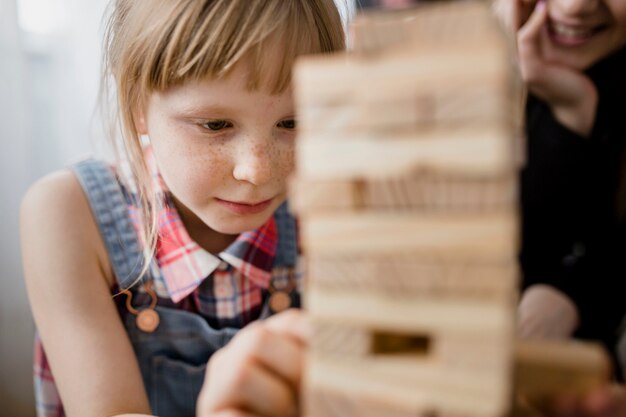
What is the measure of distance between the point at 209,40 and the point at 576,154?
2.75ft

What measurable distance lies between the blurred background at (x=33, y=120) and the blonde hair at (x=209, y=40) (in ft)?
1.34

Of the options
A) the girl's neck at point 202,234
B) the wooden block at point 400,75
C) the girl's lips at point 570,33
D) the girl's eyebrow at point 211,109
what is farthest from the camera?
the girl's lips at point 570,33

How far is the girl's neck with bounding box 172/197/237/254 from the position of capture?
99 cm

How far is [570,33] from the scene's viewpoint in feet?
3.68

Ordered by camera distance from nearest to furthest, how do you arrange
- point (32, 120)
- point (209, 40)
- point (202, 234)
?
point (209, 40) < point (202, 234) < point (32, 120)

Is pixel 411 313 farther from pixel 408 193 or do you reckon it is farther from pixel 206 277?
pixel 206 277

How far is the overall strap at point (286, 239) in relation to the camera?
103 centimetres

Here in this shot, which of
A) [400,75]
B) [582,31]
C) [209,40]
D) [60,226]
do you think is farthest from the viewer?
[582,31]

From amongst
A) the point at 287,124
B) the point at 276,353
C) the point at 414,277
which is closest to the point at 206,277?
the point at 287,124

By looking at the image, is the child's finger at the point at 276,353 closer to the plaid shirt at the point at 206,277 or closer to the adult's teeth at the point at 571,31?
the plaid shirt at the point at 206,277

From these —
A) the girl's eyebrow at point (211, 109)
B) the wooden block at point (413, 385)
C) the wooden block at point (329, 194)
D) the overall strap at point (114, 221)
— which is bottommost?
the overall strap at point (114, 221)

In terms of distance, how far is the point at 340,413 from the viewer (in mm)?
398

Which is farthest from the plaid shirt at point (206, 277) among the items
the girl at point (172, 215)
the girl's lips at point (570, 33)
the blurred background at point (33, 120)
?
the girl's lips at point (570, 33)

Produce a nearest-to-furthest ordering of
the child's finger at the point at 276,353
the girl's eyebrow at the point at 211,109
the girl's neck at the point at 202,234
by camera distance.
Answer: the child's finger at the point at 276,353, the girl's eyebrow at the point at 211,109, the girl's neck at the point at 202,234
